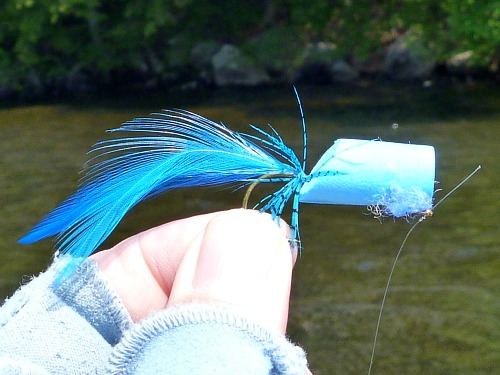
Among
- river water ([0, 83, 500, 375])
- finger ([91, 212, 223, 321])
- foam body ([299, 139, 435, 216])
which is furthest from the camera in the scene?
river water ([0, 83, 500, 375])

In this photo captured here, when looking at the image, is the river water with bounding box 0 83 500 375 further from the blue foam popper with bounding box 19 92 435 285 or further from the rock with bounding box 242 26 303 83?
the rock with bounding box 242 26 303 83

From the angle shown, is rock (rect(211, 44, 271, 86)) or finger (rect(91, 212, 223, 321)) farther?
rock (rect(211, 44, 271, 86))

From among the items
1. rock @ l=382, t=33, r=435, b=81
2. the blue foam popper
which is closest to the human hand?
the blue foam popper

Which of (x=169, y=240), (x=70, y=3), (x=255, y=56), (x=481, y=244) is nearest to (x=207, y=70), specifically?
(x=255, y=56)

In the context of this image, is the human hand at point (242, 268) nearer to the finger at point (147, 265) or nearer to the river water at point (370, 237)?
the finger at point (147, 265)

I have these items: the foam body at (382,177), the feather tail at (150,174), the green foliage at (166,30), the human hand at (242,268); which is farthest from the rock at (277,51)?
the human hand at (242,268)

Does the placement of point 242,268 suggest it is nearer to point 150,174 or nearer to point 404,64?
point 150,174

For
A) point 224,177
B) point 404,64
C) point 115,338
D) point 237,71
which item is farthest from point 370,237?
point 237,71
